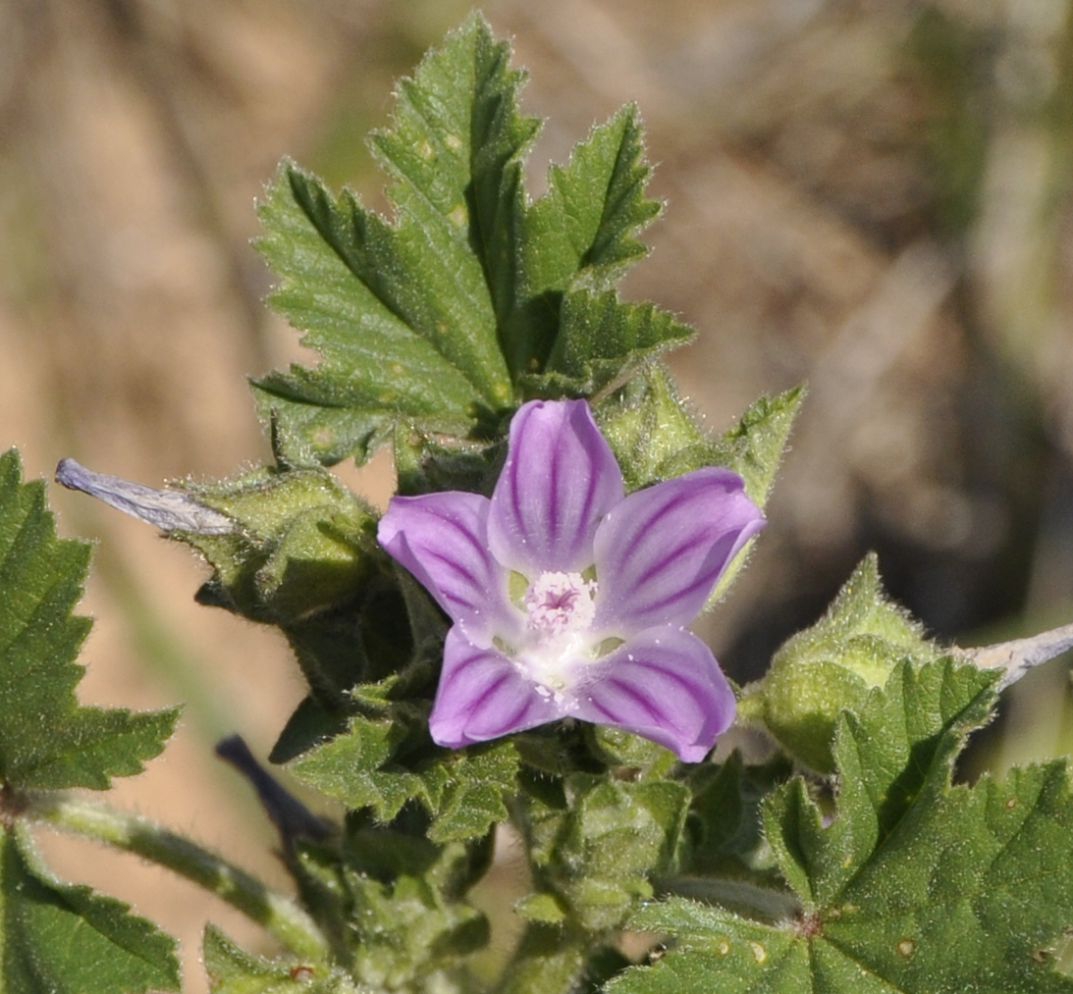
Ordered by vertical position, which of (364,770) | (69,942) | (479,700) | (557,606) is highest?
(557,606)

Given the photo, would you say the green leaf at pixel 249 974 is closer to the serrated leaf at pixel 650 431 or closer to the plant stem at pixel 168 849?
the plant stem at pixel 168 849

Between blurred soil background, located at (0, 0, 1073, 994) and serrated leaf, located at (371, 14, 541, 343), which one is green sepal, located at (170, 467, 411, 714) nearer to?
serrated leaf, located at (371, 14, 541, 343)

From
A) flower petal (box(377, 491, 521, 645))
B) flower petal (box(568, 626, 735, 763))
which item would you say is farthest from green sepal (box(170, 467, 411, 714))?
flower petal (box(568, 626, 735, 763))

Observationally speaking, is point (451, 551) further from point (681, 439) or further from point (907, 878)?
point (907, 878)

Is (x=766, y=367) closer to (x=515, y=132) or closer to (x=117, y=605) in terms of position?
(x=117, y=605)

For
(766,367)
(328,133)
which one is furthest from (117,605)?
(766,367)

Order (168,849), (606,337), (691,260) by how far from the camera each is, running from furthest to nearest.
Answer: (691,260), (168,849), (606,337)

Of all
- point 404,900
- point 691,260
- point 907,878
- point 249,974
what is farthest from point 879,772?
point 691,260
